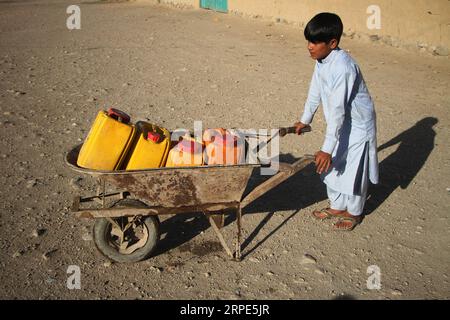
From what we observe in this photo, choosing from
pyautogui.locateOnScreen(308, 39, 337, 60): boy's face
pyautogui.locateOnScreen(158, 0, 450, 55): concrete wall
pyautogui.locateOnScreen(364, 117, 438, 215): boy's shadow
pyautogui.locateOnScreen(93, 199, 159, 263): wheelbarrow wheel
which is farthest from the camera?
pyautogui.locateOnScreen(158, 0, 450, 55): concrete wall

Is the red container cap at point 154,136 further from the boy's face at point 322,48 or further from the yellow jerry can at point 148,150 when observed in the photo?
the boy's face at point 322,48

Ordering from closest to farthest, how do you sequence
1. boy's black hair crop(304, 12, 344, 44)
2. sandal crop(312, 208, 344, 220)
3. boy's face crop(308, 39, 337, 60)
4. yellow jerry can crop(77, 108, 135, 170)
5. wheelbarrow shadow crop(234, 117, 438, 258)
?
1. yellow jerry can crop(77, 108, 135, 170)
2. boy's black hair crop(304, 12, 344, 44)
3. boy's face crop(308, 39, 337, 60)
4. sandal crop(312, 208, 344, 220)
5. wheelbarrow shadow crop(234, 117, 438, 258)

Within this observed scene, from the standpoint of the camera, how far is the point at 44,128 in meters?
5.56

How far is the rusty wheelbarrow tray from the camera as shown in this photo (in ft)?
9.62

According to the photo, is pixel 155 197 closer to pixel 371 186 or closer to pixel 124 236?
pixel 124 236

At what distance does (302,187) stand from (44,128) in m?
3.56

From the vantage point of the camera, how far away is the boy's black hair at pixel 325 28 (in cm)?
301

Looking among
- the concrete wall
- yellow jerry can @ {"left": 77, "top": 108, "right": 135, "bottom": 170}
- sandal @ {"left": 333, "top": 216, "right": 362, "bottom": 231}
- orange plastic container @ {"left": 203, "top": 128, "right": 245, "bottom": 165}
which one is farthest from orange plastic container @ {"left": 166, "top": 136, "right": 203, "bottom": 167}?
the concrete wall

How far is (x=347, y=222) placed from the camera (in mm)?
3867

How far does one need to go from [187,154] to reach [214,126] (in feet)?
8.81

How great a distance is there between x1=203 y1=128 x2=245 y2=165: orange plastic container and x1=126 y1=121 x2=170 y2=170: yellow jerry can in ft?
1.03

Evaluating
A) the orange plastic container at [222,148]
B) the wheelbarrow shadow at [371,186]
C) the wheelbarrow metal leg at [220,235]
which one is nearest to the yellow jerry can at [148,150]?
the orange plastic container at [222,148]

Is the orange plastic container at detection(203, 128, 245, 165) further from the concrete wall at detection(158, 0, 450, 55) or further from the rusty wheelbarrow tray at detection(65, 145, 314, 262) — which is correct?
the concrete wall at detection(158, 0, 450, 55)
